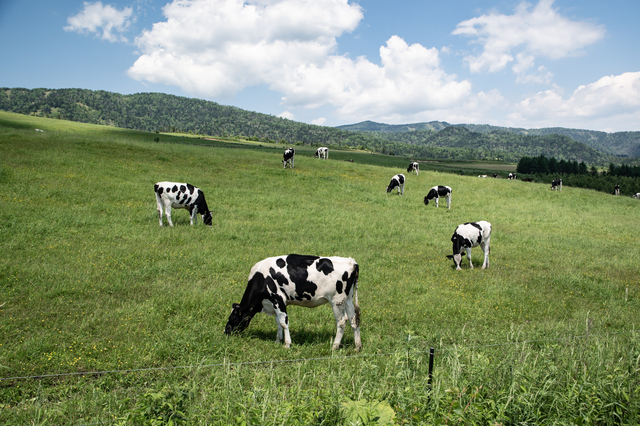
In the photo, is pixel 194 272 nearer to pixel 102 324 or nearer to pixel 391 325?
pixel 102 324

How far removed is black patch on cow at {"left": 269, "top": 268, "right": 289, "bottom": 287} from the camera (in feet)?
24.1

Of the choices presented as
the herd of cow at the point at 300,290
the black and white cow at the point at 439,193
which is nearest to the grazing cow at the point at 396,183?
the black and white cow at the point at 439,193

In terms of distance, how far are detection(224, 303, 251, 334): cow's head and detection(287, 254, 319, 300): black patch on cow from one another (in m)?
1.46

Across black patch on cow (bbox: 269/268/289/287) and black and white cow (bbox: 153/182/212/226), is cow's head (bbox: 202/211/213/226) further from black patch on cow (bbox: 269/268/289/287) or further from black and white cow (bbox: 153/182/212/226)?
black patch on cow (bbox: 269/268/289/287)

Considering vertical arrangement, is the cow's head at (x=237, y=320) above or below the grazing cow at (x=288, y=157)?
below

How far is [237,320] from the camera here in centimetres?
771

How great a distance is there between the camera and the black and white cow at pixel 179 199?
17328mm

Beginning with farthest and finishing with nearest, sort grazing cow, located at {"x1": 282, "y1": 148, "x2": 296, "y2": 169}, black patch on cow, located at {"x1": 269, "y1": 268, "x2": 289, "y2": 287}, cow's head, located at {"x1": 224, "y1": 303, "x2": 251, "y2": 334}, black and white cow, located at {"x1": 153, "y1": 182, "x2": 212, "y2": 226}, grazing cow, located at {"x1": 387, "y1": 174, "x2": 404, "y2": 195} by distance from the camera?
grazing cow, located at {"x1": 282, "y1": 148, "x2": 296, "y2": 169} → grazing cow, located at {"x1": 387, "y1": 174, "x2": 404, "y2": 195} → black and white cow, located at {"x1": 153, "y1": 182, "x2": 212, "y2": 226} → cow's head, located at {"x1": 224, "y1": 303, "x2": 251, "y2": 334} → black patch on cow, located at {"x1": 269, "y1": 268, "x2": 289, "y2": 287}

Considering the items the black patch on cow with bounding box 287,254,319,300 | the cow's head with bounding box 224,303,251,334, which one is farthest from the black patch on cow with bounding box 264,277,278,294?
the cow's head with bounding box 224,303,251,334

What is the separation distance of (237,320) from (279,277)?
1443 mm

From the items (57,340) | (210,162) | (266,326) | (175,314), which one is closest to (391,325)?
(266,326)

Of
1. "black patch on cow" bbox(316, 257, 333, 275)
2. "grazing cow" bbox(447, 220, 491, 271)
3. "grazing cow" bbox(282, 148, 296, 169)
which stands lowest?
"grazing cow" bbox(447, 220, 491, 271)

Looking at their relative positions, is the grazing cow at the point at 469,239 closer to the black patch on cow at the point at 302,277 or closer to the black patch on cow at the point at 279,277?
the black patch on cow at the point at 302,277

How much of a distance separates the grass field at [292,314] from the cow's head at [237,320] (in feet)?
0.87
